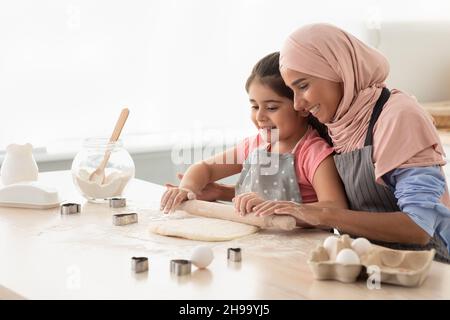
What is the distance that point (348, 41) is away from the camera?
178 cm

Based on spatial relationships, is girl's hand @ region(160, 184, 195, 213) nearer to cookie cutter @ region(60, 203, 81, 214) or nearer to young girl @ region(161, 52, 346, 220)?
young girl @ region(161, 52, 346, 220)

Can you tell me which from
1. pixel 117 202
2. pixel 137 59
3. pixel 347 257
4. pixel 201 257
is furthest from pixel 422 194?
pixel 137 59

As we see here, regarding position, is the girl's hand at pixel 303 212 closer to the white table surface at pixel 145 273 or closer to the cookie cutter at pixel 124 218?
the white table surface at pixel 145 273

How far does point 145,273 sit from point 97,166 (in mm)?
727

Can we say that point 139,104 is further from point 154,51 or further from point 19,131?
point 19,131

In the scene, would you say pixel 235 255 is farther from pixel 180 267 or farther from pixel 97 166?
pixel 97 166

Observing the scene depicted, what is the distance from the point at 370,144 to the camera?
5.75 feet

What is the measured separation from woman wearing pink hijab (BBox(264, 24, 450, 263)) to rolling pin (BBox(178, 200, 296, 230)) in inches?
1.0

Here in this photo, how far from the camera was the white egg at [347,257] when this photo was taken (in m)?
1.27

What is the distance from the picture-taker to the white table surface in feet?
4.08

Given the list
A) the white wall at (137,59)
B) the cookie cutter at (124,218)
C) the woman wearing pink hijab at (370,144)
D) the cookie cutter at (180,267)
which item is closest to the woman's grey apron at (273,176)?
the woman wearing pink hijab at (370,144)
